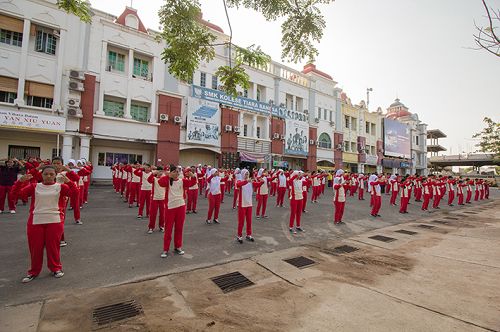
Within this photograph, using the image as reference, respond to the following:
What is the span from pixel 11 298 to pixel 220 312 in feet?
9.64

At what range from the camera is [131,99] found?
19.7 m

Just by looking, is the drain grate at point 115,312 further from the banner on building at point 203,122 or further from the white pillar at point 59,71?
the banner on building at point 203,122

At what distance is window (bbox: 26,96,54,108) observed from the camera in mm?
16156

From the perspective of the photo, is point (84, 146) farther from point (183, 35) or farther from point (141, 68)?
point (183, 35)

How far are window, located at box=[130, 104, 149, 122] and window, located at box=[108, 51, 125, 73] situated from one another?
2.91m

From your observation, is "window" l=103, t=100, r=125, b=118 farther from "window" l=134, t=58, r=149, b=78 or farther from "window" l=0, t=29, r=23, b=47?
"window" l=0, t=29, r=23, b=47

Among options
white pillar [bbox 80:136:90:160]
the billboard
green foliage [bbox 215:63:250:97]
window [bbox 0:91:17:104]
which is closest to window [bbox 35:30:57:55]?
window [bbox 0:91:17:104]

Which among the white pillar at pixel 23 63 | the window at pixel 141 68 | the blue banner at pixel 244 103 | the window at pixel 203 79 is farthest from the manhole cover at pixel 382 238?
the window at pixel 141 68

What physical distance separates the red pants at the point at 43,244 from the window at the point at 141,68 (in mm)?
19132

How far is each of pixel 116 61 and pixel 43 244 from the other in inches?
763

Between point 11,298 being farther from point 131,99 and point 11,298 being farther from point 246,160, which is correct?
point 246,160

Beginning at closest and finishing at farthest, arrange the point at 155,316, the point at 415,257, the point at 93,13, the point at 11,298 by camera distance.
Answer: the point at 155,316 → the point at 11,298 → the point at 415,257 → the point at 93,13

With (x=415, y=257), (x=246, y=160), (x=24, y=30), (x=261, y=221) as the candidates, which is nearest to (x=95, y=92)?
(x=24, y=30)

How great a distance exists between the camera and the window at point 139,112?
793 inches
